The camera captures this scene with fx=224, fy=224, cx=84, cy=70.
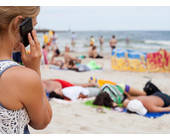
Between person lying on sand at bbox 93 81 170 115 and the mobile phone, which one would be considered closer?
the mobile phone

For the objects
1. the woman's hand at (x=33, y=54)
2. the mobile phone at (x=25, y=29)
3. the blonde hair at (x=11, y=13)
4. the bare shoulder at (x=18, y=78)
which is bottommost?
the bare shoulder at (x=18, y=78)

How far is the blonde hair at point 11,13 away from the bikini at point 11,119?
151 mm

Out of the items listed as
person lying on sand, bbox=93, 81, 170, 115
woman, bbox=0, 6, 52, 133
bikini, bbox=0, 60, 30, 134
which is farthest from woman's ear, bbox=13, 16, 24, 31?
person lying on sand, bbox=93, 81, 170, 115

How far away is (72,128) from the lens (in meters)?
3.08

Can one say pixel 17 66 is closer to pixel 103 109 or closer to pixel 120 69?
pixel 103 109

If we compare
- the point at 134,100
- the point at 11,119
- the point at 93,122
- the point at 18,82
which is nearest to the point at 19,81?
the point at 18,82

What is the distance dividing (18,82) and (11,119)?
0.59 ft

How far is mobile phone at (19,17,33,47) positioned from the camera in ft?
2.97

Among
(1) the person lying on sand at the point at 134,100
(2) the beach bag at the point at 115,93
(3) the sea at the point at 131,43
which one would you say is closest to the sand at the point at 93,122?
(1) the person lying on sand at the point at 134,100

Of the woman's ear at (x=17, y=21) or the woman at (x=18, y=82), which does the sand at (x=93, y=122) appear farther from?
the woman's ear at (x=17, y=21)

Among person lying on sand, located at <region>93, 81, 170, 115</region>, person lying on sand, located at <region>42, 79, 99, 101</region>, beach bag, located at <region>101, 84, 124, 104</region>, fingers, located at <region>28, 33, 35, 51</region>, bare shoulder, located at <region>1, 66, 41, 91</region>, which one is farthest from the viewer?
person lying on sand, located at <region>42, 79, 99, 101</region>

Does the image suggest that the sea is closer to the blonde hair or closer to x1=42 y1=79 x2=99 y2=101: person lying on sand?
x1=42 y1=79 x2=99 y2=101: person lying on sand

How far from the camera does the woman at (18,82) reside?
0.82 metres

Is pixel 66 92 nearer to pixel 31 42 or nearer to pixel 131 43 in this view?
pixel 31 42
